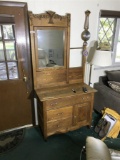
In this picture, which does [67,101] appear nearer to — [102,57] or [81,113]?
[81,113]

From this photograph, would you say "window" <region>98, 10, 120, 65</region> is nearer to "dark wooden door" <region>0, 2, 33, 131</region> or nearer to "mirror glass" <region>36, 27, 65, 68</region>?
"mirror glass" <region>36, 27, 65, 68</region>

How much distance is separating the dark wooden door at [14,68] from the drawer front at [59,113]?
48 centimetres

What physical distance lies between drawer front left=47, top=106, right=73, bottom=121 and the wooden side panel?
0.52 metres

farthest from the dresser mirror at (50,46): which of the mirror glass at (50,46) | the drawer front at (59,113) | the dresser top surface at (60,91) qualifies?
the drawer front at (59,113)

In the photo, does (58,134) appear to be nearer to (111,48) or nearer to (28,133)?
(28,133)

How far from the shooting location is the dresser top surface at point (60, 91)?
189 centimetres

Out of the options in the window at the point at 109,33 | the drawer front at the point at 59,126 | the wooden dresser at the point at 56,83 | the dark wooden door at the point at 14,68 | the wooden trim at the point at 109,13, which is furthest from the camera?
the window at the point at 109,33

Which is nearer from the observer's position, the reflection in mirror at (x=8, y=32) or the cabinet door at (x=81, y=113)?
the reflection in mirror at (x=8, y=32)

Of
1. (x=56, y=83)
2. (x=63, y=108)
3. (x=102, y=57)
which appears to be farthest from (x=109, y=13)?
(x=63, y=108)

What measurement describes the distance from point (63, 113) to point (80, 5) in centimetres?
162

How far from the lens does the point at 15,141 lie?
2.09 meters

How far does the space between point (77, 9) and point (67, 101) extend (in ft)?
4.49

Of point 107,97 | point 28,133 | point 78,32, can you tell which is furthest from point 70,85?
point 28,133

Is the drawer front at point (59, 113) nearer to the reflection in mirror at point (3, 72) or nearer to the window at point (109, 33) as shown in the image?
the reflection in mirror at point (3, 72)
